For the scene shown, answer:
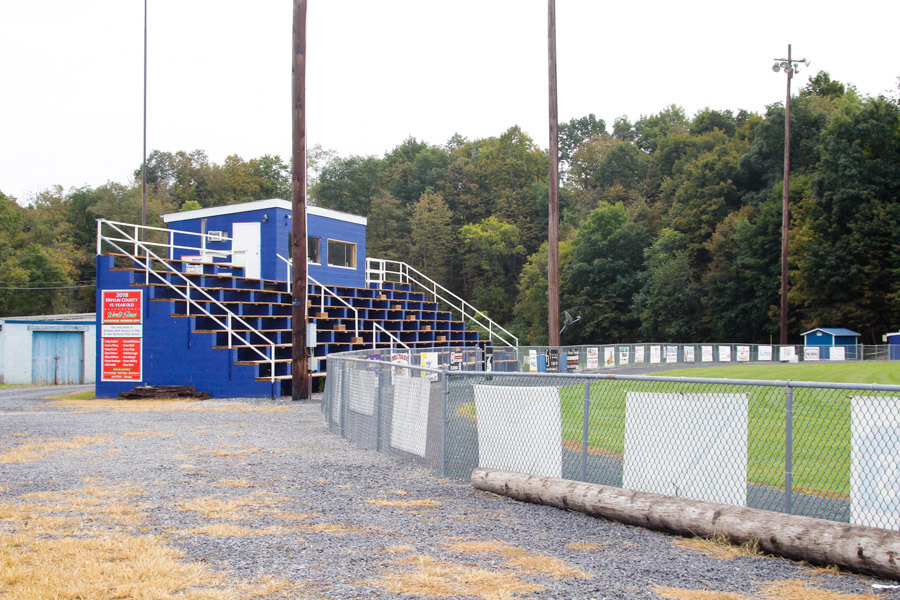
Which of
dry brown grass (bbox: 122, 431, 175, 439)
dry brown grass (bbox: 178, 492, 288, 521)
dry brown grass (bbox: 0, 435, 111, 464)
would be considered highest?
dry brown grass (bbox: 178, 492, 288, 521)

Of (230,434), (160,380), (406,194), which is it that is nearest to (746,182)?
(406,194)

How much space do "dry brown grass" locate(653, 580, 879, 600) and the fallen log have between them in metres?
0.44

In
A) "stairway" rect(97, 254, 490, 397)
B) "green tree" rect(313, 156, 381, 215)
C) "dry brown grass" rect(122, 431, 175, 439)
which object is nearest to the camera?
"dry brown grass" rect(122, 431, 175, 439)

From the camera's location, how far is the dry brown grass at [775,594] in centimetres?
516

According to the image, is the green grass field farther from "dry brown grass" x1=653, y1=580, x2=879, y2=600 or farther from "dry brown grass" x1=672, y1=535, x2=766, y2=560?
"dry brown grass" x1=653, y1=580, x2=879, y2=600

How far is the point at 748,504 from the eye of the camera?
7.17 metres

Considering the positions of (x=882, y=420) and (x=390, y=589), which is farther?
(x=882, y=420)

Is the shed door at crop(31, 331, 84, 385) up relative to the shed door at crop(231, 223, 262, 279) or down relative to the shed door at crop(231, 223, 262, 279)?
down

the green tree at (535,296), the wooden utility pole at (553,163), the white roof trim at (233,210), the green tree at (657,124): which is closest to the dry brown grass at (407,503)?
the wooden utility pole at (553,163)

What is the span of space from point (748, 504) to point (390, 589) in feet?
11.8

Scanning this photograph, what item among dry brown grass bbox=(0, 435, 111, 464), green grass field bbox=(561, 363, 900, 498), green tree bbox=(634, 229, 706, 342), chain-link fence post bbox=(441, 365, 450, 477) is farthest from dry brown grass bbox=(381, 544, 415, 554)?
green tree bbox=(634, 229, 706, 342)

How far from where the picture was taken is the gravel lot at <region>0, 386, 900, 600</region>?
5449mm

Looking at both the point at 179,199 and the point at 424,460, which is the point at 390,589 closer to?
the point at 424,460

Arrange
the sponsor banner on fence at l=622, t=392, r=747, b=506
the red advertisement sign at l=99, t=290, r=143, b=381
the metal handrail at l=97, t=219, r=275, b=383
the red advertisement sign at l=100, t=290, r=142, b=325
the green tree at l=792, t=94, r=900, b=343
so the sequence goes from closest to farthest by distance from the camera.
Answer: the sponsor banner on fence at l=622, t=392, r=747, b=506
the metal handrail at l=97, t=219, r=275, b=383
the red advertisement sign at l=99, t=290, r=143, b=381
the red advertisement sign at l=100, t=290, r=142, b=325
the green tree at l=792, t=94, r=900, b=343
